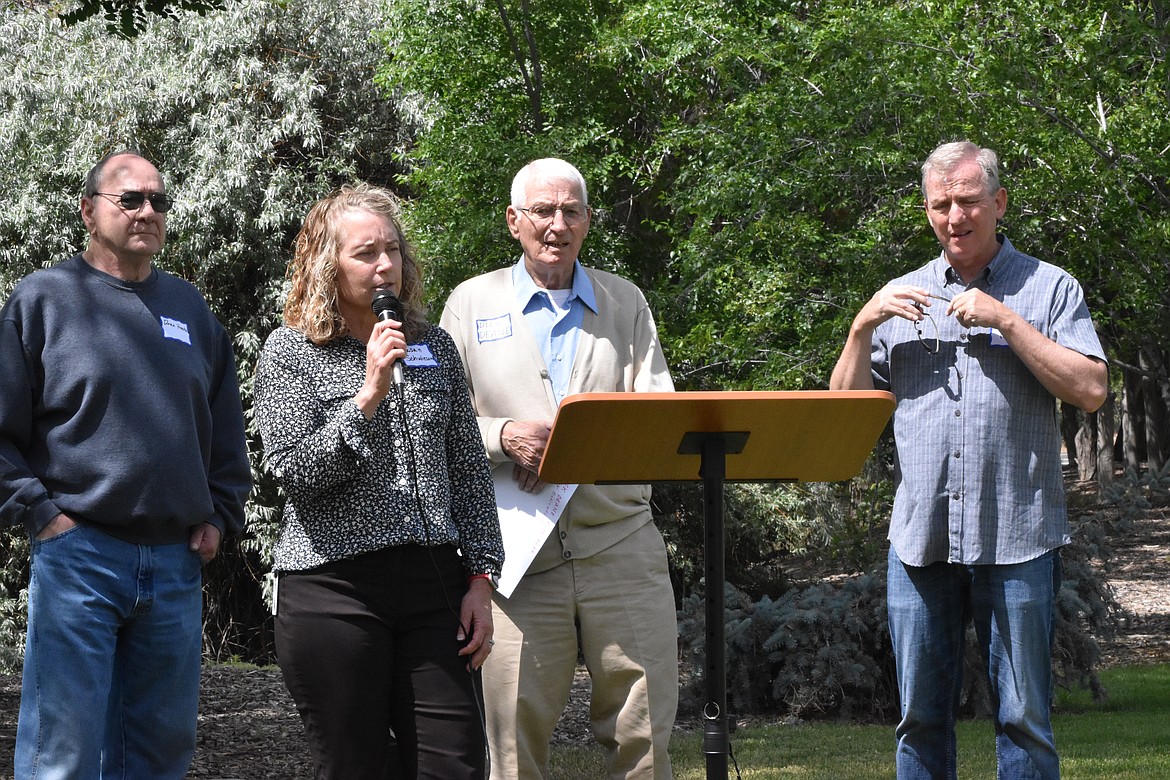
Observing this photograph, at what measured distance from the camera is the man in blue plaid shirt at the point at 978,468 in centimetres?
361

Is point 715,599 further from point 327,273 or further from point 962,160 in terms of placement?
point 962,160

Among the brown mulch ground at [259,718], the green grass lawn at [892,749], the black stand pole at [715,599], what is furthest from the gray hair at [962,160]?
the brown mulch ground at [259,718]

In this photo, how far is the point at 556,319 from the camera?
4.11m

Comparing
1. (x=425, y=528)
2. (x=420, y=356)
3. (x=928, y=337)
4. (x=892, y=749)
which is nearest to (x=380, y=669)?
(x=425, y=528)

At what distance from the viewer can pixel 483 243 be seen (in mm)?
13703

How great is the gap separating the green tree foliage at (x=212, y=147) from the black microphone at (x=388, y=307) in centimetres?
1138

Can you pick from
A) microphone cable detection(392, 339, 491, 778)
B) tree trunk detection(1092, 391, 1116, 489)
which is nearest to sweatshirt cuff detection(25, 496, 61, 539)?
microphone cable detection(392, 339, 491, 778)

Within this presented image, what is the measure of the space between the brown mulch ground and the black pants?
167 inches

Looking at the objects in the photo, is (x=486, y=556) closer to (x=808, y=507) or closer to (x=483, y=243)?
(x=483, y=243)

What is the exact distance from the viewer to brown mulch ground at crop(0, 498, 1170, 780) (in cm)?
734

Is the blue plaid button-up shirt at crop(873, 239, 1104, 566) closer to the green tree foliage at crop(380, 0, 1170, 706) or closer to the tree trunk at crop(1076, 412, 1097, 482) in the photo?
the green tree foliage at crop(380, 0, 1170, 706)

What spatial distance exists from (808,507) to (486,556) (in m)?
11.7

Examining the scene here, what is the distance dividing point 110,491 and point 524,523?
1.22 meters

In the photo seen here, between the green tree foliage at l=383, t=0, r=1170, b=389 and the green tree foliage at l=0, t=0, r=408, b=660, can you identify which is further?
the green tree foliage at l=0, t=0, r=408, b=660
